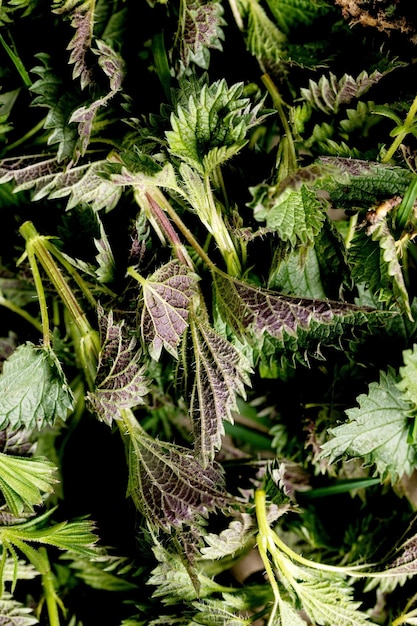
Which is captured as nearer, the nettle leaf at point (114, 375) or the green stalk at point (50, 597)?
the nettle leaf at point (114, 375)

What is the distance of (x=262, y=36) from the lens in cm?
96

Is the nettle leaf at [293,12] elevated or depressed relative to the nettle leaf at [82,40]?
depressed

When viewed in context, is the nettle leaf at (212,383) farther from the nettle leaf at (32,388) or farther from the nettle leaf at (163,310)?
the nettle leaf at (32,388)

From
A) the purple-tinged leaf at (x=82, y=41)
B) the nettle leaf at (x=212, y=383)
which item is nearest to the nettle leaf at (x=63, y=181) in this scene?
the purple-tinged leaf at (x=82, y=41)

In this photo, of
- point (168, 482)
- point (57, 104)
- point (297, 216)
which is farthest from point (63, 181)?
point (168, 482)

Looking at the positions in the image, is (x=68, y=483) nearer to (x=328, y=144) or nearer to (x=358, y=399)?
(x=358, y=399)

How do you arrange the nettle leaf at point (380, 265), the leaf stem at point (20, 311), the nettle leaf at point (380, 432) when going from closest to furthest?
the nettle leaf at point (380, 265) < the nettle leaf at point (380, 432) < the leaf stem at point (20, 311)

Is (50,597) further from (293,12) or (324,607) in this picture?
(293,12)

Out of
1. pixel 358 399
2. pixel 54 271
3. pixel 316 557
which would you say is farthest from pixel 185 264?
pixel 316 557

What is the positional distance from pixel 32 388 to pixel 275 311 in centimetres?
36

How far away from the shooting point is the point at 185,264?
86 cm

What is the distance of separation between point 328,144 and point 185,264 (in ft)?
0.88

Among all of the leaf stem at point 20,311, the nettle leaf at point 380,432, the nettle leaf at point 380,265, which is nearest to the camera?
the nettle leaf at point 380,265

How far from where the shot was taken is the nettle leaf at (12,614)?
0.96 meters
